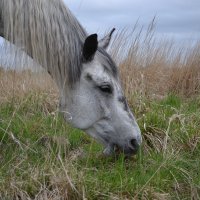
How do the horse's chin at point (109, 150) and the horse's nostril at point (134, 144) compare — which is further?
the horse's chin at point (109, 150)

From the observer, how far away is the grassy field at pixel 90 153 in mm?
2775

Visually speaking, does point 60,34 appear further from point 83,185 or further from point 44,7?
point 83,185

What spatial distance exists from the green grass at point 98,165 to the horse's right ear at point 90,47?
491 millimetres

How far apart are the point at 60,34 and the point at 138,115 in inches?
71.1

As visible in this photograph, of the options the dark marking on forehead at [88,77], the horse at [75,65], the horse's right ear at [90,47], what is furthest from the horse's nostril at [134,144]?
the horse's right ear at [90,47]

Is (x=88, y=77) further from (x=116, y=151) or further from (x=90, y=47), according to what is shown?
(x=116, y=151)

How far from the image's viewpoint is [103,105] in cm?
336

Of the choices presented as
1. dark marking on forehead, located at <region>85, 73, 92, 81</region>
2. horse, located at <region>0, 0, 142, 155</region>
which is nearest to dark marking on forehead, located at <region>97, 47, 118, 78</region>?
horse, located at <region>0, 0, 142, 155</region>

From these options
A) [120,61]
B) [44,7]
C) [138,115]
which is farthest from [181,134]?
[120,61]

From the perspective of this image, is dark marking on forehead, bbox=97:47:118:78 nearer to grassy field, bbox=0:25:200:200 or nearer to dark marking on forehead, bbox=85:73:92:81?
dark marking on forehead, bbox=85:73:92:81

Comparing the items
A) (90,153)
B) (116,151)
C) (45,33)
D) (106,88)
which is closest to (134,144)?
(116,151)

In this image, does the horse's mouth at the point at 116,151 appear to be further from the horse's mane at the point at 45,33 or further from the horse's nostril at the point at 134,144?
the horse's mane at the point at 45,33

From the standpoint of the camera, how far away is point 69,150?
3920mm

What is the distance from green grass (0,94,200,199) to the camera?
2756 mm
